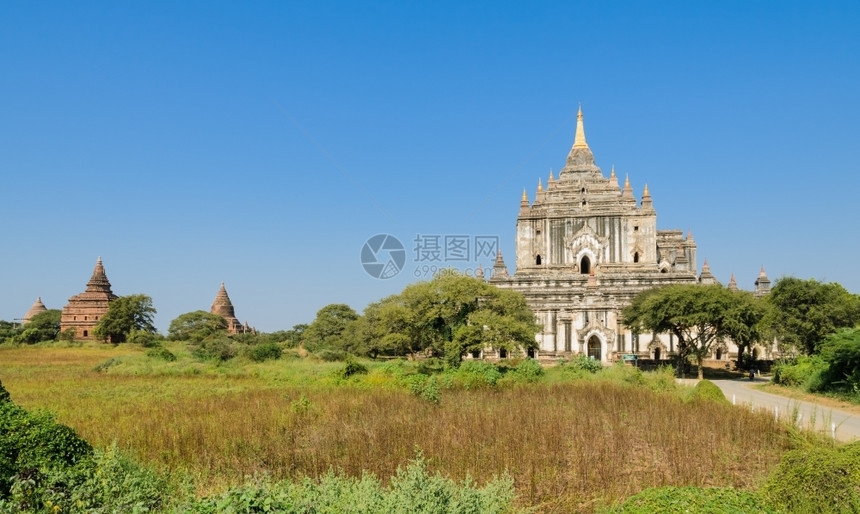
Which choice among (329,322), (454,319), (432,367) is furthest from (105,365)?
(329,322)

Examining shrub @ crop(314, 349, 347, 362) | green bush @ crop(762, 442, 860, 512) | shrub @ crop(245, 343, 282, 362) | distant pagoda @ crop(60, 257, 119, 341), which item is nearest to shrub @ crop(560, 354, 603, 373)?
shrub @ crop(314, 349, 347, 362)

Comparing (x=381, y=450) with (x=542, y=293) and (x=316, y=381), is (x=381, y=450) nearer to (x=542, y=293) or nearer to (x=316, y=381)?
(x=316, y=381)

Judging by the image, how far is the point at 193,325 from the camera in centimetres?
5978

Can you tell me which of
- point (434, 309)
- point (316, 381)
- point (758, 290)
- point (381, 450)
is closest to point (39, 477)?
point (381, 450)

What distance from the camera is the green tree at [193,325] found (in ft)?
191

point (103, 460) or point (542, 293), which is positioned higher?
point (542, 293)

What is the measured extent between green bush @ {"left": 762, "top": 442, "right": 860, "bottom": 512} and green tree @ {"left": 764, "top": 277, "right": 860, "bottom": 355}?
25882 mm

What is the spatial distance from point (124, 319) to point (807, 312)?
175ft

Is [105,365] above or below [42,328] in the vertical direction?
below

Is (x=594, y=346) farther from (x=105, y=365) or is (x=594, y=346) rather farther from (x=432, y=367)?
(x=105, y=365)

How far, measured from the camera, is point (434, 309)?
2873 cm

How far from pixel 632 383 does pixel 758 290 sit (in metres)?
37.7

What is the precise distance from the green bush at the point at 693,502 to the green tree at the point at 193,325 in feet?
184

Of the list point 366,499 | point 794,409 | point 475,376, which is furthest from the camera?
point 475,376
